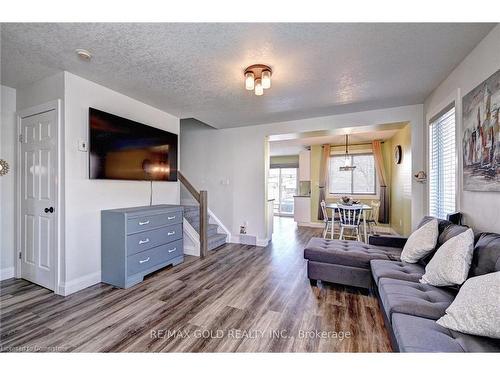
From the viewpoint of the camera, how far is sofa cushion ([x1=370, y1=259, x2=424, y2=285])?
1.79 meters

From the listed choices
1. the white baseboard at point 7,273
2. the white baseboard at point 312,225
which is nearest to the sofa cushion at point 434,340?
the white baseboard at point 7,273

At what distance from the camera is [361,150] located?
6.11 meters

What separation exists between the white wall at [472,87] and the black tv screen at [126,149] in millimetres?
3694

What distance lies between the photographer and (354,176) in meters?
6.31

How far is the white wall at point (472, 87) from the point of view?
1622 millimetres

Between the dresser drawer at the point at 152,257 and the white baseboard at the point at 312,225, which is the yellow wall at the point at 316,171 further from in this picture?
the dresser drawer at the point at 152,257

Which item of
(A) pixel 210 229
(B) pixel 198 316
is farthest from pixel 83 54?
(A) pixel 210 229

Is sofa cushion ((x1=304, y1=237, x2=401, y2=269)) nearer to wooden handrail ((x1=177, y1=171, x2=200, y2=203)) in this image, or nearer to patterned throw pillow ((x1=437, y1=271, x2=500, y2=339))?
patterned throw pillow ((x1=437, y1=271, x2=500, y2=339))

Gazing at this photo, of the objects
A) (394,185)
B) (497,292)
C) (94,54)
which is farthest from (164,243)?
(394,185)

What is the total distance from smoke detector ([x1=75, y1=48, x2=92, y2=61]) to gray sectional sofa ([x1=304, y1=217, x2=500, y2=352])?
9.87ft

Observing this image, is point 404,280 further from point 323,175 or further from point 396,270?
point 323,175

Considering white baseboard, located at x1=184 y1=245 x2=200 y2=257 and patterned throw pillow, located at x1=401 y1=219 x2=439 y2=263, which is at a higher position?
patterned throw pillow, located at x1=401 y1=219 x2=439 y2=263

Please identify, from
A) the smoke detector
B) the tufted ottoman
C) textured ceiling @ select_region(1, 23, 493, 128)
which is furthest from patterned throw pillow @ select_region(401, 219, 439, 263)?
the smoke detector
